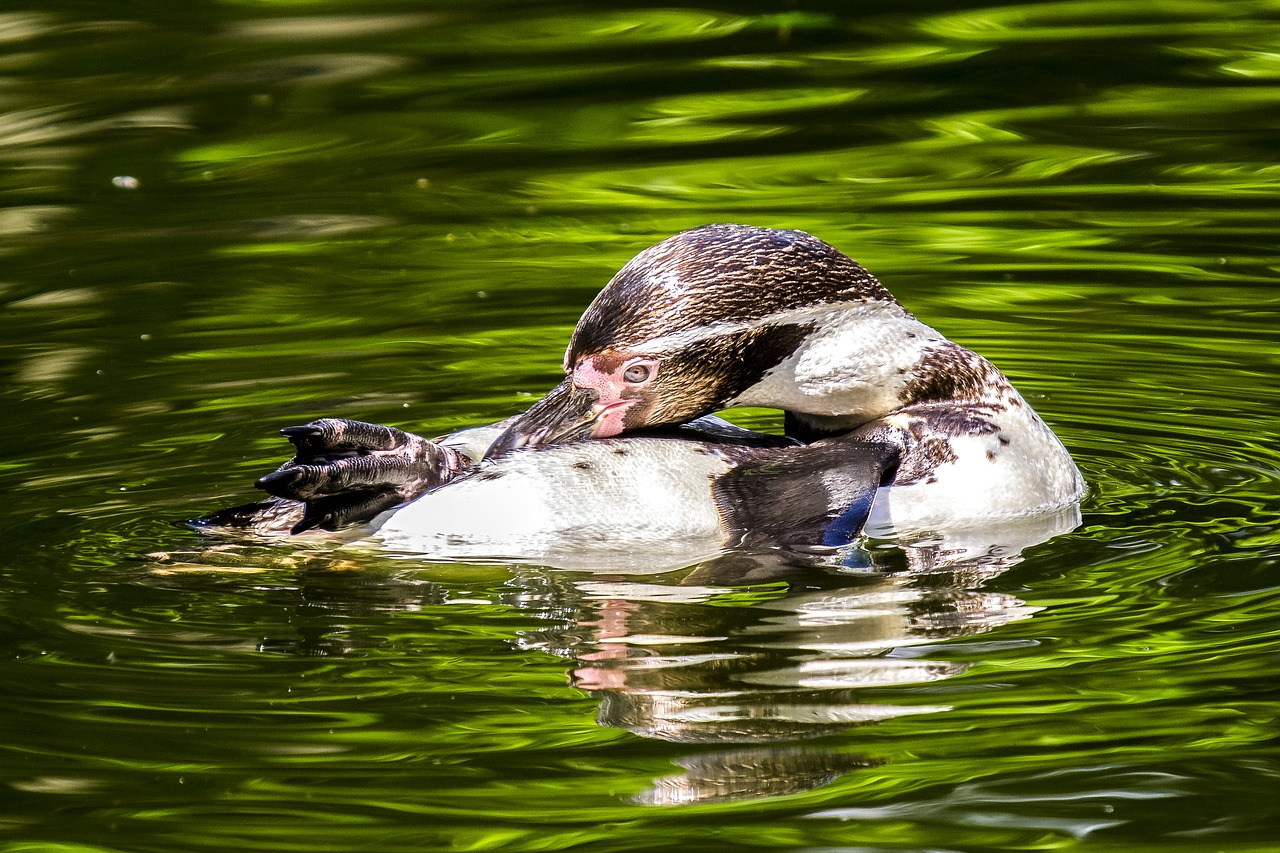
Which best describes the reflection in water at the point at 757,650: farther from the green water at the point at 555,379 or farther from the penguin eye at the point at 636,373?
the penguin eye at the point at 636,373

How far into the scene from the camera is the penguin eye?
5867 mm

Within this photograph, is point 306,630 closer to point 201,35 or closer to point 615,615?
point 615,615

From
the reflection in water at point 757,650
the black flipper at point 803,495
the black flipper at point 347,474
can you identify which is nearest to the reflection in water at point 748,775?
the reflection in water at point 757,650

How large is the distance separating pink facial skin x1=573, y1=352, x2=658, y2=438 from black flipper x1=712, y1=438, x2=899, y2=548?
16.5 inches

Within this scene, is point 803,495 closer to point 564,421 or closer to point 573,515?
point 573,515

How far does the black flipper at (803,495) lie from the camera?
214 inches

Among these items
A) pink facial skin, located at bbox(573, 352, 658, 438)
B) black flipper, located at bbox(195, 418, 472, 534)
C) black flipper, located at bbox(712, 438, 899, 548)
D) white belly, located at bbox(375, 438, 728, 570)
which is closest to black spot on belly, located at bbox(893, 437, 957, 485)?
black flipper, located at bbox(712, 438, 899, 548)

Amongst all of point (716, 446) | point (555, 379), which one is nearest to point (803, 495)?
point (716, 446)

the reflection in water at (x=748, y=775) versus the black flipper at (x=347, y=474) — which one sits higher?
the black flipper at (x=347, y=474)

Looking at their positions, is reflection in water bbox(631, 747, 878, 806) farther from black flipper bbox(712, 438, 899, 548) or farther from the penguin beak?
the penguin beak

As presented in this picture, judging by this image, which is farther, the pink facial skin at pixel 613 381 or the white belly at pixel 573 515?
the pink facial skin at pixel 613 381

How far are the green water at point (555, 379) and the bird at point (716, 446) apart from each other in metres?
0.17

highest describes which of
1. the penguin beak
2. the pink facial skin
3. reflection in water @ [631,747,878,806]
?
the pink facial skin

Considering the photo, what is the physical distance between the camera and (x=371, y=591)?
5469 mm
